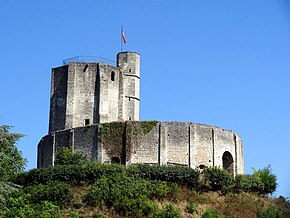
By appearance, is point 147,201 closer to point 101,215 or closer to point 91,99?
point 101,215

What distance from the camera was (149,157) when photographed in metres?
49.3

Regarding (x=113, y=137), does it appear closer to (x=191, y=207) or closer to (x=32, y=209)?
(x=191, y=207)

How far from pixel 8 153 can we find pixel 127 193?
7.12 m

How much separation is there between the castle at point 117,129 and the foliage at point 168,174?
516 cm

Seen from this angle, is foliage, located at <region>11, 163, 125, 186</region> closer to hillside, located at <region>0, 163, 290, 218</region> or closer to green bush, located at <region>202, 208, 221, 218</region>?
hillside, located at <region>0, 163, 290, 218</region>

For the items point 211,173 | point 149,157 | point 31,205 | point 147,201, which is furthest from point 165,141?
point 31,205

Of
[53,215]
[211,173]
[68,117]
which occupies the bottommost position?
[53,215]

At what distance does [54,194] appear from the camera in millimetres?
40125

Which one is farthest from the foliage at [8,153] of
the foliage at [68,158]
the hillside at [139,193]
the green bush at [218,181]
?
the green bush at [218,181]

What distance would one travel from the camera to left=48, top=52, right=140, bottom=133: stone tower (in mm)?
54094

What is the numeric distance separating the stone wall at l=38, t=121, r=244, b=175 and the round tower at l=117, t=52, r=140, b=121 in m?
5.29

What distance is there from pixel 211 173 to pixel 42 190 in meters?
10.5

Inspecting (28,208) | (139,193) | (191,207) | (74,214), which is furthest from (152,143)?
(28,208)

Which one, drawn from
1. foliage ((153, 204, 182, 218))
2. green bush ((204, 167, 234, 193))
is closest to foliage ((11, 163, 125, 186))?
foliage ((153, 204, 182, 218))
